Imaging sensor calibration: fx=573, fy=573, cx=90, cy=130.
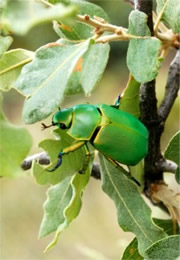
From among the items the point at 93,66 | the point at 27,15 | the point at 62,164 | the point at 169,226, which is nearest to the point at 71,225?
the point at 169,226

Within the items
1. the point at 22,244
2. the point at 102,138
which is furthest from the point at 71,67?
the point at 22,244

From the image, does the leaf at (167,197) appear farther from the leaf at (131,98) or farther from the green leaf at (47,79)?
the green leaf at (47,79)

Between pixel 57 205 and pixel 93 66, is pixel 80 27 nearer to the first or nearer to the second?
pixel 93 66

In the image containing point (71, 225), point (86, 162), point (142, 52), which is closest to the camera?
point (142, 52)

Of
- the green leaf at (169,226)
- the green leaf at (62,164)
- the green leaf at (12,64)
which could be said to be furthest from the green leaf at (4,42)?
the green leaf at (169,226)

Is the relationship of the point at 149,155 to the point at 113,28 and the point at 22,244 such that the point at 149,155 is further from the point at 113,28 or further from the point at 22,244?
the point at 22,244

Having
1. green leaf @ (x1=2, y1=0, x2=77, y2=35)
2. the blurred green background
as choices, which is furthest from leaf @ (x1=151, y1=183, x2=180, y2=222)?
the blurred green background
